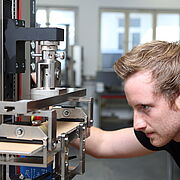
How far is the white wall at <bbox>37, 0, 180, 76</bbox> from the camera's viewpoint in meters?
6.71

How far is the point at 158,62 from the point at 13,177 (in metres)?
0.54

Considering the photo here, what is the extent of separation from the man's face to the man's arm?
32 cm

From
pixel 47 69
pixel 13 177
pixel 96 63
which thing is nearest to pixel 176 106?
pixel 47 69

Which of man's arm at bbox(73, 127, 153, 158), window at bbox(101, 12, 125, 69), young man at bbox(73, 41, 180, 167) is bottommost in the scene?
man's arm at bbox(73, 127, 153, 158)

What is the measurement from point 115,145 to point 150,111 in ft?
1.40

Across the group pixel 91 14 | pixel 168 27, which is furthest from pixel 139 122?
pixel 168 27

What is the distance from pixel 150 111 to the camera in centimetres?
110

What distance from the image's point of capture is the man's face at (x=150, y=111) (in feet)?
3.53

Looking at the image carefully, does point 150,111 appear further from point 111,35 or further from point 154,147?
point 111,35

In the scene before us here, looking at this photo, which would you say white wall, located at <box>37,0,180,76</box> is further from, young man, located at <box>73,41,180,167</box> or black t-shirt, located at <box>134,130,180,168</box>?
young man, located at <box>73,41,180,167</box>

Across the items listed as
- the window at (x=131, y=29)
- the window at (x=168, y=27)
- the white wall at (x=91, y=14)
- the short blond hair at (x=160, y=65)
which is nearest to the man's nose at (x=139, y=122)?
the short blond hair at (x=160, y=65)

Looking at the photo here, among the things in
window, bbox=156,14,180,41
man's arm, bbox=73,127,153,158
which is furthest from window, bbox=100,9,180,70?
man's arm, bbox=73,127,153,158

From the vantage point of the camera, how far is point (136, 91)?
109 cm

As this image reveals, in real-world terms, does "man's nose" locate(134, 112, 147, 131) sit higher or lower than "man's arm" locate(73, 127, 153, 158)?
higher
